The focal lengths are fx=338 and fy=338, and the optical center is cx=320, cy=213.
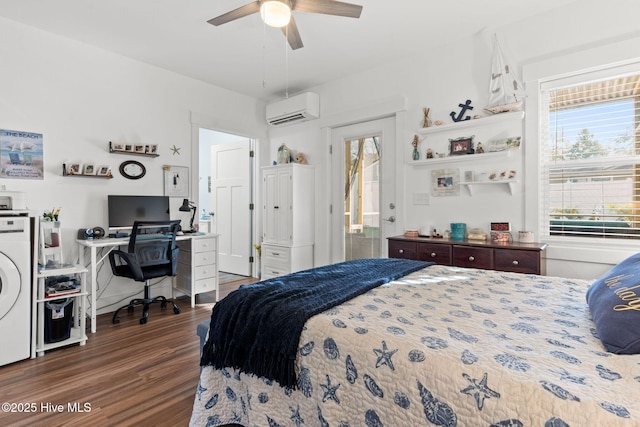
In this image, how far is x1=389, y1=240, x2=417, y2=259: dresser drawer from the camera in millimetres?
3040

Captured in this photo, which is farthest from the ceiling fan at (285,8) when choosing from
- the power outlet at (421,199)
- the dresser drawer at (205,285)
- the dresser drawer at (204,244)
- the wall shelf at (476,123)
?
the dresser drawer at (205,285)

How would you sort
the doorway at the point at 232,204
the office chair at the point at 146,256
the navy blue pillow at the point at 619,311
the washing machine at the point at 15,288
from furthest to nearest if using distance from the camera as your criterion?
the doorway at the point at 232,204 → the office chair at the point at 146,256 → the washing machine at the point at 15,288 → the navy blue pillow at the point at 619,311

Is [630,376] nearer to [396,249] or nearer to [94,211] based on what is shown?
[396,249]

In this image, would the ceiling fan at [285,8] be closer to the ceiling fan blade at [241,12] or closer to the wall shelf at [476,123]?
the ceiling fan blade at [241,12]

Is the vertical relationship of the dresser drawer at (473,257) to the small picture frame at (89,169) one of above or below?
below

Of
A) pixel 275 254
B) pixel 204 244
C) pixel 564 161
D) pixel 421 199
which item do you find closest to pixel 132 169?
pixel 204 244

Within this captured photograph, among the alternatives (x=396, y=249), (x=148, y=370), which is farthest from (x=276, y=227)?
(x=148, y=370)

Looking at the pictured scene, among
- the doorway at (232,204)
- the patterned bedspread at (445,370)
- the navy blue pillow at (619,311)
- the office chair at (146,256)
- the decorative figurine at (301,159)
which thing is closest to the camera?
the patterned bedspread at (445,370)

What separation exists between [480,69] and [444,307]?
104 inches

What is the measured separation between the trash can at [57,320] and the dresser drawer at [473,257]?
10.0 ft

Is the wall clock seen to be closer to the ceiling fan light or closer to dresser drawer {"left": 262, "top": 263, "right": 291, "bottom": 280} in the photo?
dresser drawer {"left": 262, "top": 263, "right": 291, "bottom": 280}

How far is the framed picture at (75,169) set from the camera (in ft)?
10.2

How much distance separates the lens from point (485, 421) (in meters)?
0.79

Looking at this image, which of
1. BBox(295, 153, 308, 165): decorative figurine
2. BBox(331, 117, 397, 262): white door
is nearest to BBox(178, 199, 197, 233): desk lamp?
BBox(295, 153, 308, 165): decorative figurine
